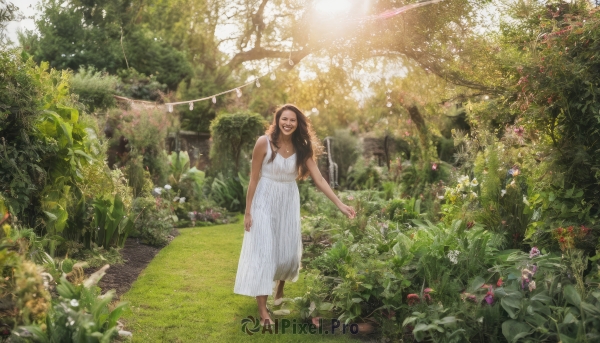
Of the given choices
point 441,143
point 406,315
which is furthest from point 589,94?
point 441,143

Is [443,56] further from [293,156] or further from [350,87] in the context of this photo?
[350,87]

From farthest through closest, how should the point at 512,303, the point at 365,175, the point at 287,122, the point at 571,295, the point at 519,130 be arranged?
the point at 365,175 → the point at 519,130 → the point at 287,122 → the point at 512,303 → the point at 571,295

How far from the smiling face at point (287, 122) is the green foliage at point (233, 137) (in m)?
8.52

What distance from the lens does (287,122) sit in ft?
15.7

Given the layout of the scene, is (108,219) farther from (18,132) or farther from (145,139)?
(145,139)

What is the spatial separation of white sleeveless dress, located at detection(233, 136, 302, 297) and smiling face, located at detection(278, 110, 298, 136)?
177 millimetres

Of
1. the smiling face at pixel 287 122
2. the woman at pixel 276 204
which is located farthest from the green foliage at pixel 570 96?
the smiling face at pixel 287 122

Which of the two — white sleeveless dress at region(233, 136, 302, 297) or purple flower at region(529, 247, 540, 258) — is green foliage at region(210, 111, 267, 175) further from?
purple flower at region(529, 247, 540, 258)

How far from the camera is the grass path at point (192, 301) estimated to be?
14.0 ft

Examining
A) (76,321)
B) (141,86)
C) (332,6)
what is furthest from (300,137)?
(141,86)

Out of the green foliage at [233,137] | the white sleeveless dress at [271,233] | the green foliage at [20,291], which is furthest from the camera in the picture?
the green foliage at [233,137]

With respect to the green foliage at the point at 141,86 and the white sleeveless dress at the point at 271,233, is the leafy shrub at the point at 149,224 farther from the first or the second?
the green foliage at the point at 141,86

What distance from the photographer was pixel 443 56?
26.8 ft

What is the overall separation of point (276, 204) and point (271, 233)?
0.80 feet
